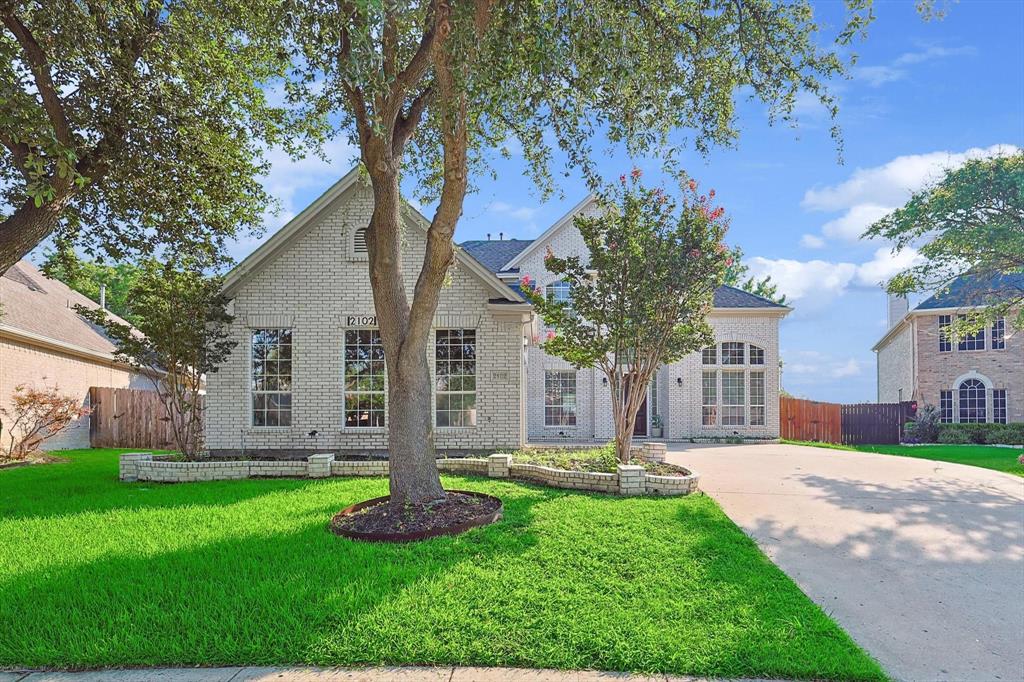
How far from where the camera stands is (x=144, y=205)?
11258 mm

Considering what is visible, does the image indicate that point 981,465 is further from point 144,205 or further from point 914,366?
point 144,205

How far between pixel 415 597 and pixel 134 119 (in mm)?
9562

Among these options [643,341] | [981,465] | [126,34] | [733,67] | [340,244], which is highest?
[126,34]

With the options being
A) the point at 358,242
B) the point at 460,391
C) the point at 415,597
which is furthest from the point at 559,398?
the point at 415,597

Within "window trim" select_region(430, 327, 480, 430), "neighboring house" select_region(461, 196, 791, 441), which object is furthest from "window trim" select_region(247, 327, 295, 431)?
"neighboring house" select_region(461, 196, 791, 441)

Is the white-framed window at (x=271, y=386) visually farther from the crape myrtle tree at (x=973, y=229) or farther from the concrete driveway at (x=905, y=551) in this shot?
the crape myrtle tree at (x=973, y=229)

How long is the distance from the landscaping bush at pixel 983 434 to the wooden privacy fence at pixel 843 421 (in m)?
1.79

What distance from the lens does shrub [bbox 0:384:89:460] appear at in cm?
1461

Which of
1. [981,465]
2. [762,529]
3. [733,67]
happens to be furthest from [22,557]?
[981,465]

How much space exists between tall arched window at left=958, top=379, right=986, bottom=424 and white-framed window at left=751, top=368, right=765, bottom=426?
9.86 m

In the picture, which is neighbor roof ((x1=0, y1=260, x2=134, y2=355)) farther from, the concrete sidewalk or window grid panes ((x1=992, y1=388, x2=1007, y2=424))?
window grid panes ((x1=992, y1=388, x2=1007, y2=424))

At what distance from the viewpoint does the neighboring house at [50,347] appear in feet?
49.6

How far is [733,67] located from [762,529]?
638 centimetres

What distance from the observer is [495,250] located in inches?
879
